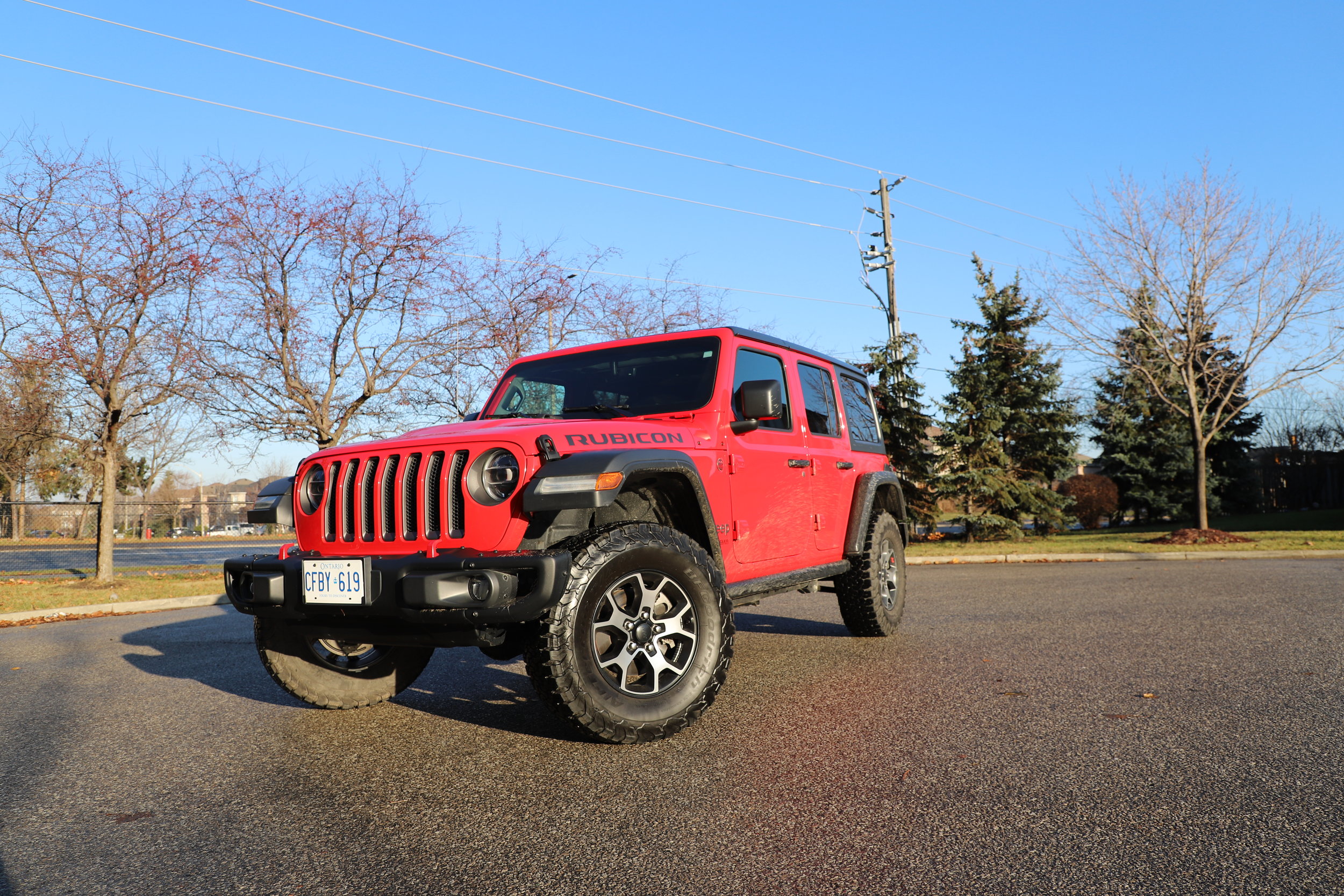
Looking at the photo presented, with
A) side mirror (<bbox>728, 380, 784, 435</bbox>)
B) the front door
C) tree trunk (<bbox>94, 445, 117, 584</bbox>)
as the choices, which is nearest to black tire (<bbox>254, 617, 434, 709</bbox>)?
the front door

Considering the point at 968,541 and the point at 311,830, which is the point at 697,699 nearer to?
the point at 311,830

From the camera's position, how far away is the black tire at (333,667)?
4449 millimetres

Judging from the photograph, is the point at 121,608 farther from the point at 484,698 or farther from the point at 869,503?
the point at 869,503

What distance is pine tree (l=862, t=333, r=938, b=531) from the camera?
20.0m

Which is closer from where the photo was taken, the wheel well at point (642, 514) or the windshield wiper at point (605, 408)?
the wheel well at point (642, 514)

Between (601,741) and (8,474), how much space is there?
95.0 ft

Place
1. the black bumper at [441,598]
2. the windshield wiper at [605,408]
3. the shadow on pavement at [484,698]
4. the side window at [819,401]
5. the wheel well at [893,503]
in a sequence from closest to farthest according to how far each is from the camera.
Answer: the black bumper at [441,598] → the shadow on pavement at [484,698] → the windshield wiper at [605,408] → the side window at [819,401] → the wheel well at [893,503]

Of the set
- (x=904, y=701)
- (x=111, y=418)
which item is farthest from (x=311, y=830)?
(x=111, y=418)

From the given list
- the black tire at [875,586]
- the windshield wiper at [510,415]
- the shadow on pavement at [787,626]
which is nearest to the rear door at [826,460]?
the black tire at [875,586]

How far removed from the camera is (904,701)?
4.58m

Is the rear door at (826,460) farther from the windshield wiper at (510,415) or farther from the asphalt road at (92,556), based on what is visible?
the asphalt road at (92,556)

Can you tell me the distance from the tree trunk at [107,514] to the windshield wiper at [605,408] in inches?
422

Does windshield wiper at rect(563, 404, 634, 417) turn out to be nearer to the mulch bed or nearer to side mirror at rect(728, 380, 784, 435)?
side mirror at rect(728, 380, 784, 435)

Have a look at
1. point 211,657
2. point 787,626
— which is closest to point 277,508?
point 211,657
